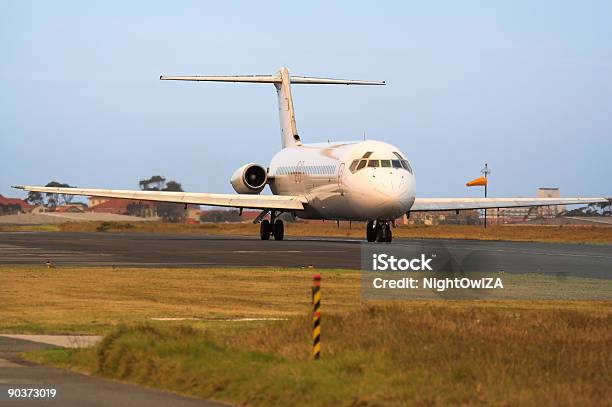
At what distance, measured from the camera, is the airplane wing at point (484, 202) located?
5738 cm

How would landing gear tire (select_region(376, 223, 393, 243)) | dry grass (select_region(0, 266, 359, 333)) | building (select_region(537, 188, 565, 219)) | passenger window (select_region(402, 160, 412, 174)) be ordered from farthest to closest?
building (select_region(537, 188, 565, 219)) < passenger window (select_region(402, 160, 412, 174)) < landing gear tire (select_region(376, 223, 393, 243)) < dry grass (select_region(0, 266, 359, 333))

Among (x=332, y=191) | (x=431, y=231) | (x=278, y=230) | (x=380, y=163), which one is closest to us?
(x=380, y=163)

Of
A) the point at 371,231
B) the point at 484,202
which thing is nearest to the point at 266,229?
the point at 371,231

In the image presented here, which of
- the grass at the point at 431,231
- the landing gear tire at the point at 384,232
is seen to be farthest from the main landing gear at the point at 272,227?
the grass at the point at 431,231

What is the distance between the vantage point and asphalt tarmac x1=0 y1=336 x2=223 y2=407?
40.5 feet

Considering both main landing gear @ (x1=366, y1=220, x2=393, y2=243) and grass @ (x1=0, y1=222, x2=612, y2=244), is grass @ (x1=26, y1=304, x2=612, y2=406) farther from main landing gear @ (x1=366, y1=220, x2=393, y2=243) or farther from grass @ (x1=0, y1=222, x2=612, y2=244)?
grass @ (x1=0, y1=222, x2=612, y2=244)

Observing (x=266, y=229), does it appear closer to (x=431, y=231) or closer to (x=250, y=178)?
(x=250, y=178)

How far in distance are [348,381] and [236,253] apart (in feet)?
99.7

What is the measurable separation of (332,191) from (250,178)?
8357mm

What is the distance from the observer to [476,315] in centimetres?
1917

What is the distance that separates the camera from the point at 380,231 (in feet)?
173

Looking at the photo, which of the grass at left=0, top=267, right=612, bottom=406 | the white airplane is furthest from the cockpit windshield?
the grass at left=0, top=267, right=612, bottom=406

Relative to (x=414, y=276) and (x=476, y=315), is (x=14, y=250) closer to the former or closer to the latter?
(x=414, y=276)

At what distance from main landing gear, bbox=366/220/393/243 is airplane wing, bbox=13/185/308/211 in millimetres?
5508
